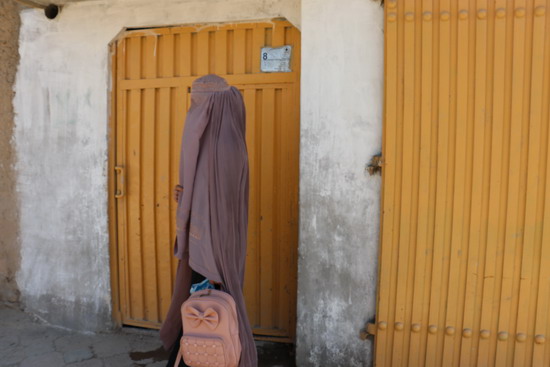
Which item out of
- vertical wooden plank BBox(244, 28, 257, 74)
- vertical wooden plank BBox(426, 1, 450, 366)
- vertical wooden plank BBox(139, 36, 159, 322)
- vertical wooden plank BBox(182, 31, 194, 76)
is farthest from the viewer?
vertical wooden plank BBox(139, 36, 159, 322)

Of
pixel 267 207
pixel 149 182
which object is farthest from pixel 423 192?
pixel 149 182

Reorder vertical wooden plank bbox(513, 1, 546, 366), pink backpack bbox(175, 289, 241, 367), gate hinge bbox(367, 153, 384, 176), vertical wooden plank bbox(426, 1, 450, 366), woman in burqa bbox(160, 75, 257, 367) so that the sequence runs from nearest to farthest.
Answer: pink backpack bbox(175, 289, 241, 367) < woman in burqa bbox(160, 75, 257, 367) < vertical wooden plank bbox(513, 1, 546, 366) < vertical wooden plank bbox(426, 1, 450, 366) < gate hinge bbox(367, 153, 384, 176)

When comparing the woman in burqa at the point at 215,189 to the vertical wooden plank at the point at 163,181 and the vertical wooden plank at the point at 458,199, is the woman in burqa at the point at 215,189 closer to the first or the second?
the vertical wooden plank at the point at 163,181

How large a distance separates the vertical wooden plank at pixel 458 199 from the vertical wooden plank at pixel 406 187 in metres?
0.27

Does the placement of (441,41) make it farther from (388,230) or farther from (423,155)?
(388,230)

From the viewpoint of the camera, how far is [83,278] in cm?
387

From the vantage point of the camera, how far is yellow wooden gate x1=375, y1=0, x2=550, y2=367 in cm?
267

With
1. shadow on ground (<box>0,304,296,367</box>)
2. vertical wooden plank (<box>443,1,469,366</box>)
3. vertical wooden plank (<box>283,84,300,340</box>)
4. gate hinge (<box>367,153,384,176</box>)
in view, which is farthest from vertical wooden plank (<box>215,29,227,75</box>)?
shadow on ground (<box>0,304,296,367</box>)

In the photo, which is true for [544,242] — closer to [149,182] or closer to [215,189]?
[215,189]

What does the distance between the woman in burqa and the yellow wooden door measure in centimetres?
87

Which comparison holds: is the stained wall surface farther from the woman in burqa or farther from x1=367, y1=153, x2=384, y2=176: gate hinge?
the woman in burqa

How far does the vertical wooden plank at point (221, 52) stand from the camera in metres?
3.54

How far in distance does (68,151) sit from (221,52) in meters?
1.61

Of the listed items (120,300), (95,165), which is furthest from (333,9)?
(120,300)
